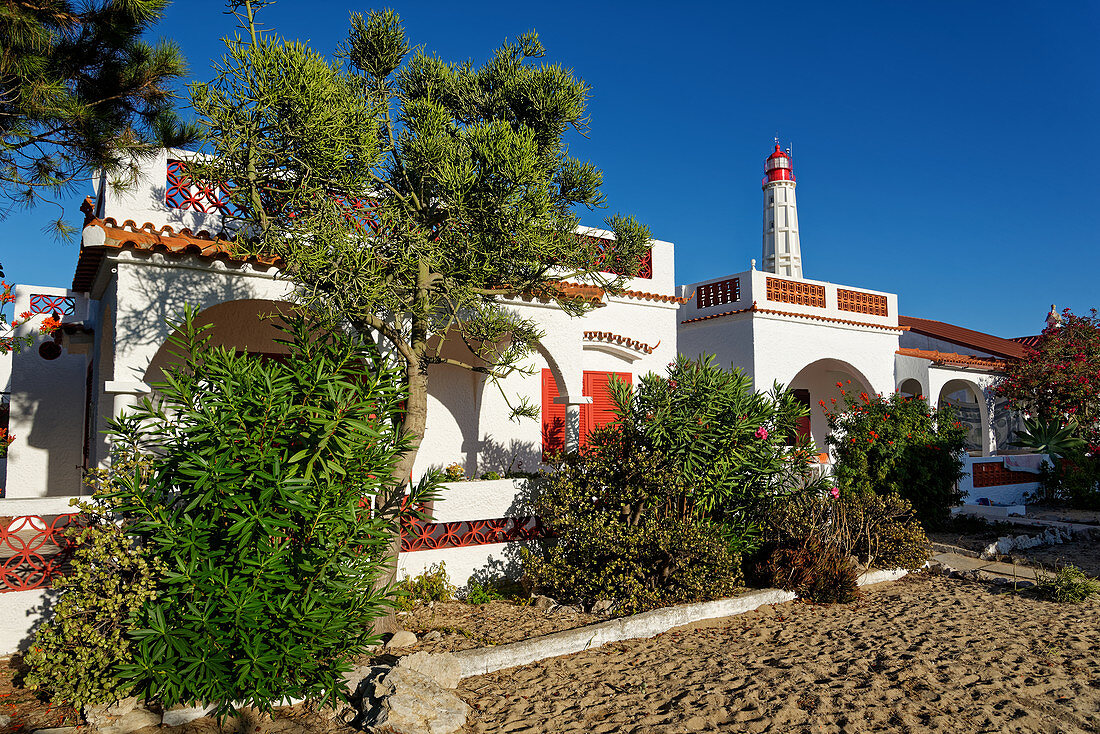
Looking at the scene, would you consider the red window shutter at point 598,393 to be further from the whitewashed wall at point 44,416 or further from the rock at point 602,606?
the whitewashed wall at point 44,416

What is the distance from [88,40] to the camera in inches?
253

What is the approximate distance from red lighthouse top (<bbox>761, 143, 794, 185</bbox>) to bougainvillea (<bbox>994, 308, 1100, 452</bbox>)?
60.2 ft

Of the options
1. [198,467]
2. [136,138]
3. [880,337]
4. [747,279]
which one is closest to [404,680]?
[198,467]

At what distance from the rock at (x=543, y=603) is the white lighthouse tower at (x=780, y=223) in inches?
1119

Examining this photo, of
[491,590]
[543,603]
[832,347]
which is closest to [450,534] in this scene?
[491,590]

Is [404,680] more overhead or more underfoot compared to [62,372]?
Result: more underfoot

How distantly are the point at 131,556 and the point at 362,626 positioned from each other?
168cm

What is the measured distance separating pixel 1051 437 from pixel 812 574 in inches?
492

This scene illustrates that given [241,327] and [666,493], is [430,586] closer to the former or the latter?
[666,493]

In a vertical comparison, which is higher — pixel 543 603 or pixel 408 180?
pixel 408 180

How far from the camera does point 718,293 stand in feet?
49.4

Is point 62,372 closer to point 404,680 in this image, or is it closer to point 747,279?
point 404,680

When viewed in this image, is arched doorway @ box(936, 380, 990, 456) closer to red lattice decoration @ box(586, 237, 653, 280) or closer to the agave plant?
the agave plant

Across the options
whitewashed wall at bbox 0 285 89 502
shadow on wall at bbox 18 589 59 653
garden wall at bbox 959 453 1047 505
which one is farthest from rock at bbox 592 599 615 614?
garden wall at bbox 959 453 1047 505
